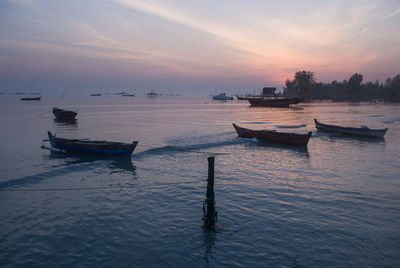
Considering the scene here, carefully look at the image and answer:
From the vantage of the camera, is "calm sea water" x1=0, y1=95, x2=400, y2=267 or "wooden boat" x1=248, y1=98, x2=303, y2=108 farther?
"wooden boat" x1=248, y1=98, x2=303, y2=108

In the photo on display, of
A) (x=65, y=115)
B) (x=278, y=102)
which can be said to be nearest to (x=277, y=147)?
(x=65, y=115)

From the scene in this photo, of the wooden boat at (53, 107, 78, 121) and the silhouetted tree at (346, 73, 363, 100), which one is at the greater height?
the silhouetted tree at (346, 73, 363, 100)

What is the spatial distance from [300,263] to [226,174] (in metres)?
8.77

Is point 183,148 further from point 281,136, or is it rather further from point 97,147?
point 281,136

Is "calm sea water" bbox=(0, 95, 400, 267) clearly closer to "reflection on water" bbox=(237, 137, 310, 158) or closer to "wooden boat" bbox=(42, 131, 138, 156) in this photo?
"wooden boat" bbox=(42, 131, 138, 156)

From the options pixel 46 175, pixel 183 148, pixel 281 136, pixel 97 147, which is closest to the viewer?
pixel 46 175

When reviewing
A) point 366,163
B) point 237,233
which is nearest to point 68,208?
point 237,233

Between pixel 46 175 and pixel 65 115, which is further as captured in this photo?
pixel 65 115

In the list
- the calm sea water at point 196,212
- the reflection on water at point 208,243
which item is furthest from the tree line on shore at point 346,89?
the reflection on water at point 208,243

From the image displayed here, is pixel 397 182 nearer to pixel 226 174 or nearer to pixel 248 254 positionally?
pixel 226 174

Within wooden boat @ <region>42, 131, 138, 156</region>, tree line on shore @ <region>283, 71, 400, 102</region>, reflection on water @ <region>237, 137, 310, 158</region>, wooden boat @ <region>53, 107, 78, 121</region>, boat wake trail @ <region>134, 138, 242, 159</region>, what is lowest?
boat wake trail @ <region>134, 138, 242, 159</region>

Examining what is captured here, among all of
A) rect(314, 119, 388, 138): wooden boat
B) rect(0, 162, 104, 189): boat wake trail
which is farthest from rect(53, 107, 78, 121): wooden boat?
rect(314, 119, 388, 138): wooden boat

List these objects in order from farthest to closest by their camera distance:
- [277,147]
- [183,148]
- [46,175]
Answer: [183,148]
[277,147]
[46,175]

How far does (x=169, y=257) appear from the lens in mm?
7789
